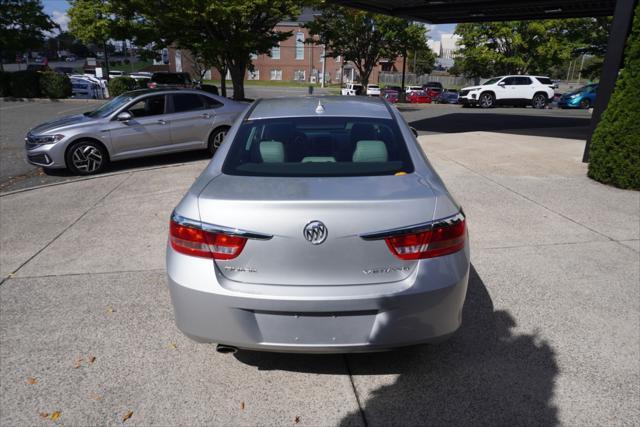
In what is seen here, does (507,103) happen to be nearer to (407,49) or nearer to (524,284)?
(407,49)

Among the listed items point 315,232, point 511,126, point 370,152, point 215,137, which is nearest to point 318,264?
point 315,232

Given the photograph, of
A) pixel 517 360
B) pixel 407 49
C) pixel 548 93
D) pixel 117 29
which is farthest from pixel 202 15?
pixel 548 93

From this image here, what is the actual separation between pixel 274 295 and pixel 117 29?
97.9ft

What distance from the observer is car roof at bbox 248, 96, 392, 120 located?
360 cm

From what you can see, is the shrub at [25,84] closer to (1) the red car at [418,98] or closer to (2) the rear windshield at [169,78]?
(2) the rear windshield at [169,78]

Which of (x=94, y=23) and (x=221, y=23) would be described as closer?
(x=221, y=23)

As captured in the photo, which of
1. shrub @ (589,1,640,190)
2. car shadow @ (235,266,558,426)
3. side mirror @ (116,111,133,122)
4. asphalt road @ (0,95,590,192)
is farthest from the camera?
asphalt road @ (0,95,590,192)

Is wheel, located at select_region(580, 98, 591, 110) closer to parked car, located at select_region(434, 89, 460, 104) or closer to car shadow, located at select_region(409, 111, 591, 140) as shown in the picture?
parked car, located at select_region(434, 89, 460, 104)

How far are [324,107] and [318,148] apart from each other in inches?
20.3

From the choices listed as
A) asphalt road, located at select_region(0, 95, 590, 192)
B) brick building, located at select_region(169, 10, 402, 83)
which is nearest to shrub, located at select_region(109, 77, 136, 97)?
asphalt road, located at select_region(0, 95, 590, 192)

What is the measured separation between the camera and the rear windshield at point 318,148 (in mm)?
2943

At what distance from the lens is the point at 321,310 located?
2352mm

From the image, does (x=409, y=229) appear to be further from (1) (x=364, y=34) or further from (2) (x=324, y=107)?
(1) (x=364, y=34)

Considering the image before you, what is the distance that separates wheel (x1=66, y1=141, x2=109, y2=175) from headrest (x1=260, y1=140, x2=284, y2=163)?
22.1 feet
